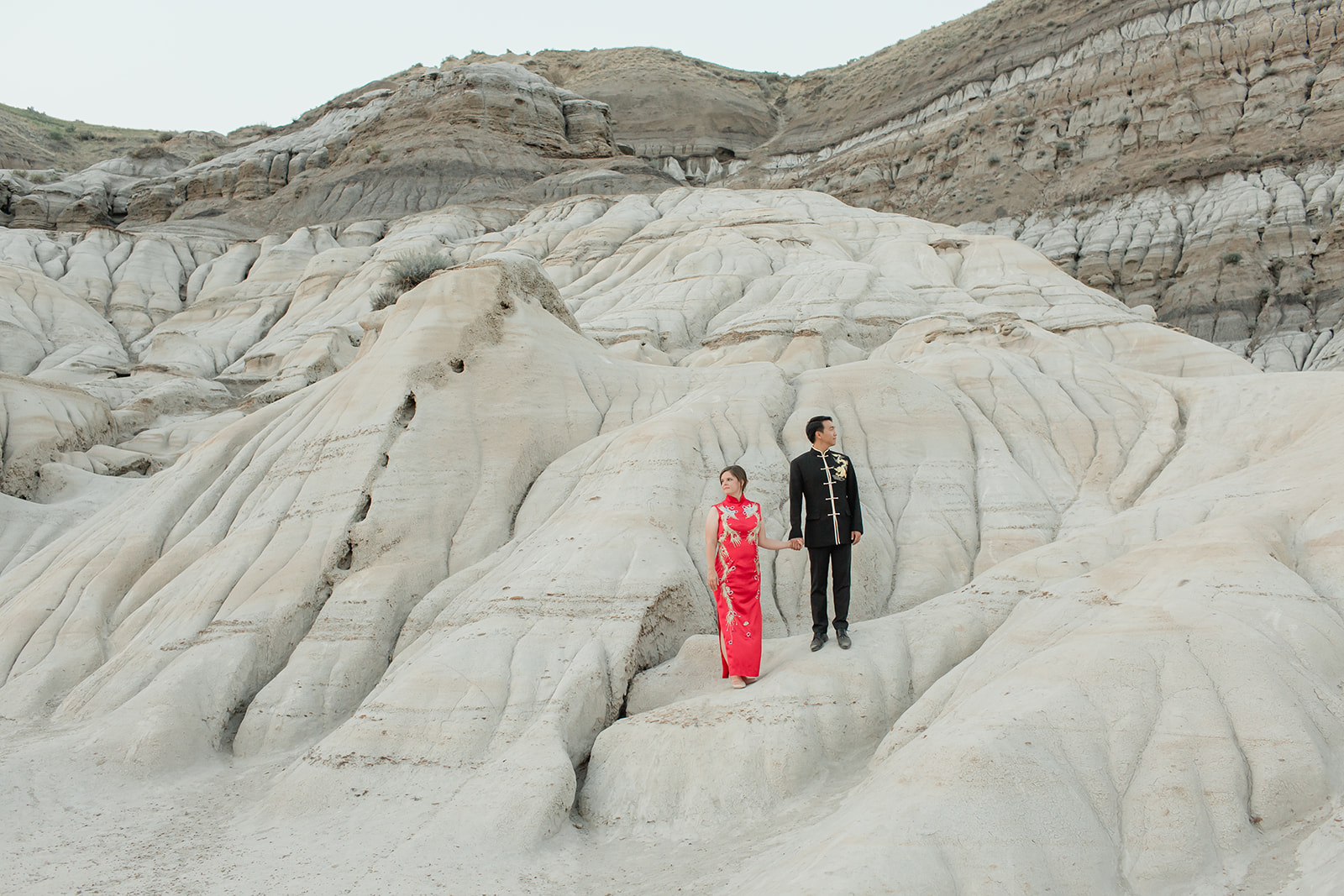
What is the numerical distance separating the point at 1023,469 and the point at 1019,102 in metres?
44.8

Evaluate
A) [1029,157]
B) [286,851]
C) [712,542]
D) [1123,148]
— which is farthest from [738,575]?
[1029,157]

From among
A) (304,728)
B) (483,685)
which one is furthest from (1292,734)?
(304,728)

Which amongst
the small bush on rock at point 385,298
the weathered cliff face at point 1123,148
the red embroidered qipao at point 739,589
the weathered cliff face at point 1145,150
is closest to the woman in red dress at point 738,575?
the red embroidered qipao at point 739,589

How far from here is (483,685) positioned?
734 cm

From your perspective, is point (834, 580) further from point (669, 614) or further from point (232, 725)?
point (232, 725)

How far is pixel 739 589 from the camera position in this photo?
6871 millimetres

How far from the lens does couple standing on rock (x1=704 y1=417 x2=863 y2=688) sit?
6.87 m

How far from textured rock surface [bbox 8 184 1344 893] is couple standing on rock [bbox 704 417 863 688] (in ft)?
0.96

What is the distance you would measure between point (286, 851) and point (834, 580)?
413 centimetres

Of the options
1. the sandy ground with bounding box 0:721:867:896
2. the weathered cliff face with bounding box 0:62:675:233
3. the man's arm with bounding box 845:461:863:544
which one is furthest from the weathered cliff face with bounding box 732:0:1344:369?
the sandy ground with bounding box 0:721:867:896

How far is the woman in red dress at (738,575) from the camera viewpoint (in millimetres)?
6855

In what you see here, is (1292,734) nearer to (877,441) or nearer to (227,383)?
(877,441)

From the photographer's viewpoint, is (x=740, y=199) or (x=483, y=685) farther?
(x=740, y=199)

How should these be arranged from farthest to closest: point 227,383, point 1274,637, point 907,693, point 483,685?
point 227,383 < point 483,685 < point 907,693 < point 1274,637
